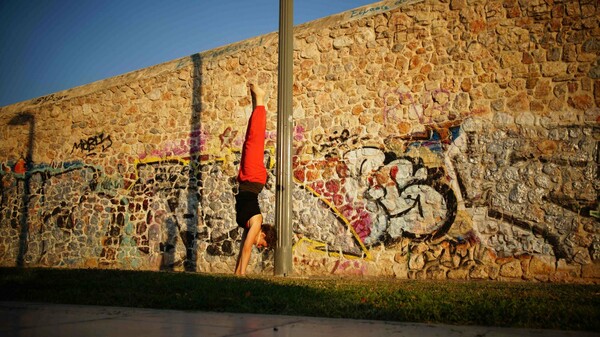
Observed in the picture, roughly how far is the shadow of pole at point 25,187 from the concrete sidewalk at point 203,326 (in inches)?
399

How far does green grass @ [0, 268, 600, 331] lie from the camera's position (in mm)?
3064

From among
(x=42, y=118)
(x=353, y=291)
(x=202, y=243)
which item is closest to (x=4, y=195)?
(x=42, y=118)

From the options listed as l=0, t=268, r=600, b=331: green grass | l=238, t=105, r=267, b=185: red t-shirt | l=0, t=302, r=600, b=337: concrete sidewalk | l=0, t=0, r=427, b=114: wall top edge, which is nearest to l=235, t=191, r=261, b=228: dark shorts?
l=238, t=105, r=267, b=185: red t-shirt

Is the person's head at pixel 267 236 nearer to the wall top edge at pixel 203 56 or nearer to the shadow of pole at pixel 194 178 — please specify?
the shadow of pole at pixel 194 178

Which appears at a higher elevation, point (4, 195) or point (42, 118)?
point (42, 118)

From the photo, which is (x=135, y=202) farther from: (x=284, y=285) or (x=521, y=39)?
(x=521, y=39)

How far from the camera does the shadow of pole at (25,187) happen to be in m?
12.2

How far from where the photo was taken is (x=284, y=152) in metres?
6.09

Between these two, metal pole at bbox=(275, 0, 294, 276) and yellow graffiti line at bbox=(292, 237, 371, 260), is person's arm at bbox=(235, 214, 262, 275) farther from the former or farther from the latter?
yellow graffiti line at bbox=(292, 237, 371, 260)

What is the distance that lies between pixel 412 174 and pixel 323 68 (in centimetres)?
247

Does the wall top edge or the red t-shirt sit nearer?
the red t-shirt

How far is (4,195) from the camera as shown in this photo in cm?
1288

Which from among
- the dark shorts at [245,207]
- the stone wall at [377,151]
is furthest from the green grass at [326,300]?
the stone wall at [377,151]

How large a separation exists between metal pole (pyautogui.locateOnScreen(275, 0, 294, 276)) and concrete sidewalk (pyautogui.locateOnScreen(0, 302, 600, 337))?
2707mm
